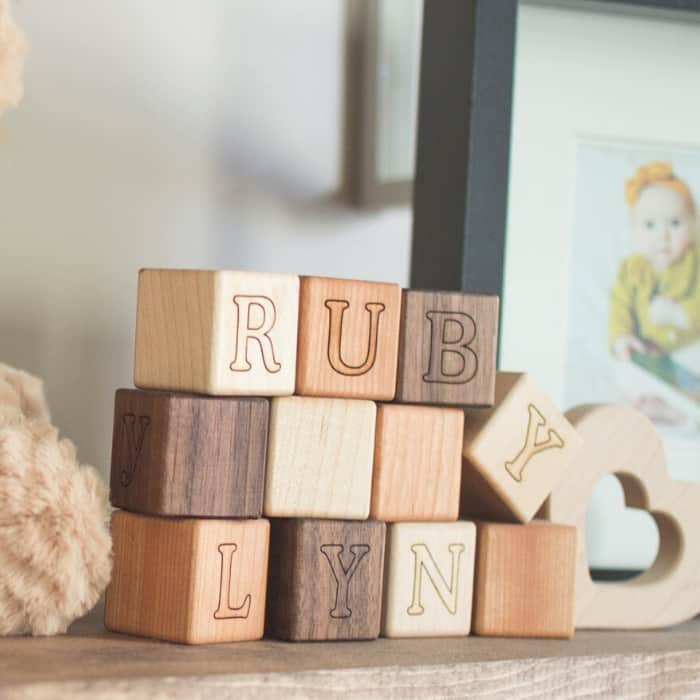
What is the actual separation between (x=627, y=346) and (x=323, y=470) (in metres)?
0.23

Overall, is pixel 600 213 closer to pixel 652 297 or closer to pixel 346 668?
pixel 652 297

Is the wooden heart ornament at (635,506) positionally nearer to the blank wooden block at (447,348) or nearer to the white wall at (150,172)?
the blank wooden block at (447,348)

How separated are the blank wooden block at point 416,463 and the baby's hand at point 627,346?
0.16 m

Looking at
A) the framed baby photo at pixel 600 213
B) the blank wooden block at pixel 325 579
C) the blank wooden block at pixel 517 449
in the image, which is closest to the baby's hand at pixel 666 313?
the framed baby photo at pixel 600 213

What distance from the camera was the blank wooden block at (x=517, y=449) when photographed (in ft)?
1.72

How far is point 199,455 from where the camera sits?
18.5 inches

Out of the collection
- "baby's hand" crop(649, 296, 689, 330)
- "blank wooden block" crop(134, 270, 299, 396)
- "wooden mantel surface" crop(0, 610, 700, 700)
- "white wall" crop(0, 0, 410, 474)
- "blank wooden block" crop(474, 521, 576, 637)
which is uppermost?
"white wall" crop(0, 0, 410, 474)

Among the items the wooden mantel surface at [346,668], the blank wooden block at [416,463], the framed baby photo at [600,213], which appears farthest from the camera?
the framed baby photo at [600,213]

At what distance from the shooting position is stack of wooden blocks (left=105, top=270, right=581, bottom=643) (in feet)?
1.55

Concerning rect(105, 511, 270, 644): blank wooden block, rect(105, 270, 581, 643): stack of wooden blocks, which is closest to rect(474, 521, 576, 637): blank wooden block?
rect(105, 270, 581, 643): stack of wooden blocks

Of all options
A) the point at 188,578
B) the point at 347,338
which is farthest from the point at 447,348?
the point at 188,578

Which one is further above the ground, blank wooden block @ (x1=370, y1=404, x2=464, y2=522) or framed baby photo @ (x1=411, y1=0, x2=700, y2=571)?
framed baby photo @ (x1=411, y1=0, x2=700, y2=571)

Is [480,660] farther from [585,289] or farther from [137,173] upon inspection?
[137,173]

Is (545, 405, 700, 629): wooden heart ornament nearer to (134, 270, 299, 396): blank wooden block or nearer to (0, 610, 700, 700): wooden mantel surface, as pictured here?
(0, 610, 700, 700): wooden mantel surface
